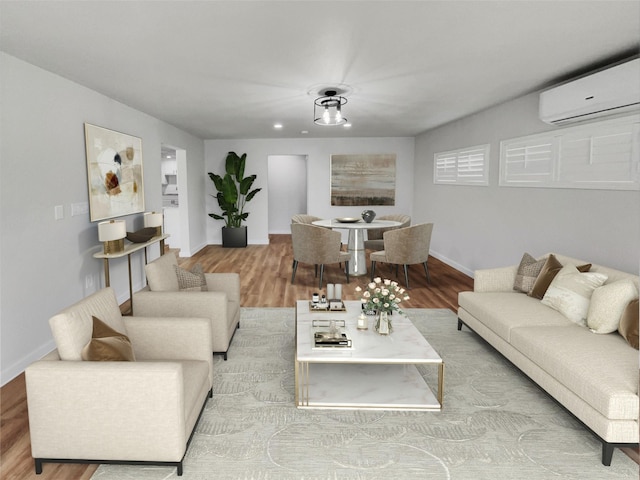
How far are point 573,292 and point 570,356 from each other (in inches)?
31.2

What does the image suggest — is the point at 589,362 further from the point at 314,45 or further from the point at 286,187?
the point at 286,187

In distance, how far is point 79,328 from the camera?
206 cm

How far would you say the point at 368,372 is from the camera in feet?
9.93

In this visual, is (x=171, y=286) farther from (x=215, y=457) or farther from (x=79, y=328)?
(x=215, y=457)

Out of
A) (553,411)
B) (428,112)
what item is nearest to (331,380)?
(553,411)

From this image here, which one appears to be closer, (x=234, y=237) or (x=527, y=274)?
(x=527, y=274)

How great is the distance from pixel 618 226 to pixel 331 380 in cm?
255

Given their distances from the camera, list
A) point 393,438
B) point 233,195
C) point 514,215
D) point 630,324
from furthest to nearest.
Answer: point 233,195, point 514,215, point 630,324, point 393,438

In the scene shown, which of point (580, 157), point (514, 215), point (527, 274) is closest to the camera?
point (527, 274)

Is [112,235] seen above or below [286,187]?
below

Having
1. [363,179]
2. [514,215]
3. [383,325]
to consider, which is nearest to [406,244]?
[514,215]

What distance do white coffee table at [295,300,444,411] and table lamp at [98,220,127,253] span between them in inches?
77.6

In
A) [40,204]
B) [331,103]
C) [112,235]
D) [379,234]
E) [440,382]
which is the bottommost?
[440,382]

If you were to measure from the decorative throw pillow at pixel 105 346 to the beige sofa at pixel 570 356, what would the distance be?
2.31m
